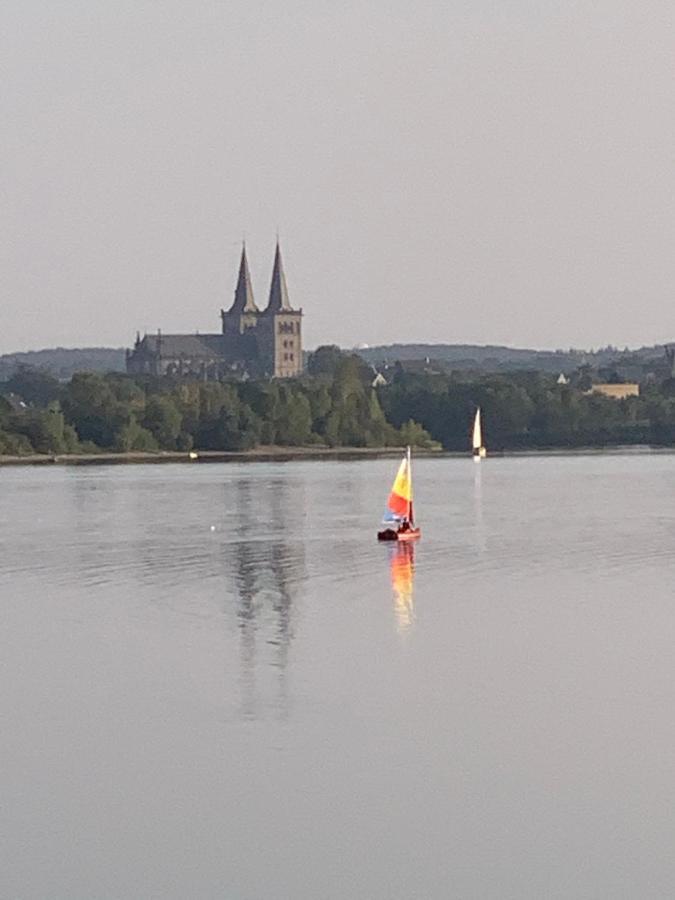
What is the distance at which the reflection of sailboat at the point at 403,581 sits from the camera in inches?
1328

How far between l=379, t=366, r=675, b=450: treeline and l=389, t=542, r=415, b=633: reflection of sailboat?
378ft

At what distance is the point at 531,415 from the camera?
544ft

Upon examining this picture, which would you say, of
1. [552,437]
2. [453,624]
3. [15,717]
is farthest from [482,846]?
[552,437]

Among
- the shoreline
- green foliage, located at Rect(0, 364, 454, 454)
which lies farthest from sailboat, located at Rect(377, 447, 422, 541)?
green foliage, located at Rect(0, 364, 454, 454)

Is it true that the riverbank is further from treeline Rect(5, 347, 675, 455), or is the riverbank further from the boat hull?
the boat hull

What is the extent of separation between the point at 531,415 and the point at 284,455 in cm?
2487

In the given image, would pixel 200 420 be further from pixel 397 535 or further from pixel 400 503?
pixel 397 535

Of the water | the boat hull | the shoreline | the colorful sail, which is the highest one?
the colorful sail

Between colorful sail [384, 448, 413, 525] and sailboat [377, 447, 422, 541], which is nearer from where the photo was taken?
sailboat [377, 447, 422, 541]

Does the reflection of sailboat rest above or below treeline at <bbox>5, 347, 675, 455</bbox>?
below

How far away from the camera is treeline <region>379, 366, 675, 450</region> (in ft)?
540

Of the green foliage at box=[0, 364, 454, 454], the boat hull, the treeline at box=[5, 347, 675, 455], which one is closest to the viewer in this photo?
the boat hull

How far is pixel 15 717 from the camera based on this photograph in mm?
24016

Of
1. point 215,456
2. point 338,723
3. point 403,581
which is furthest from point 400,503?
point 215,456
